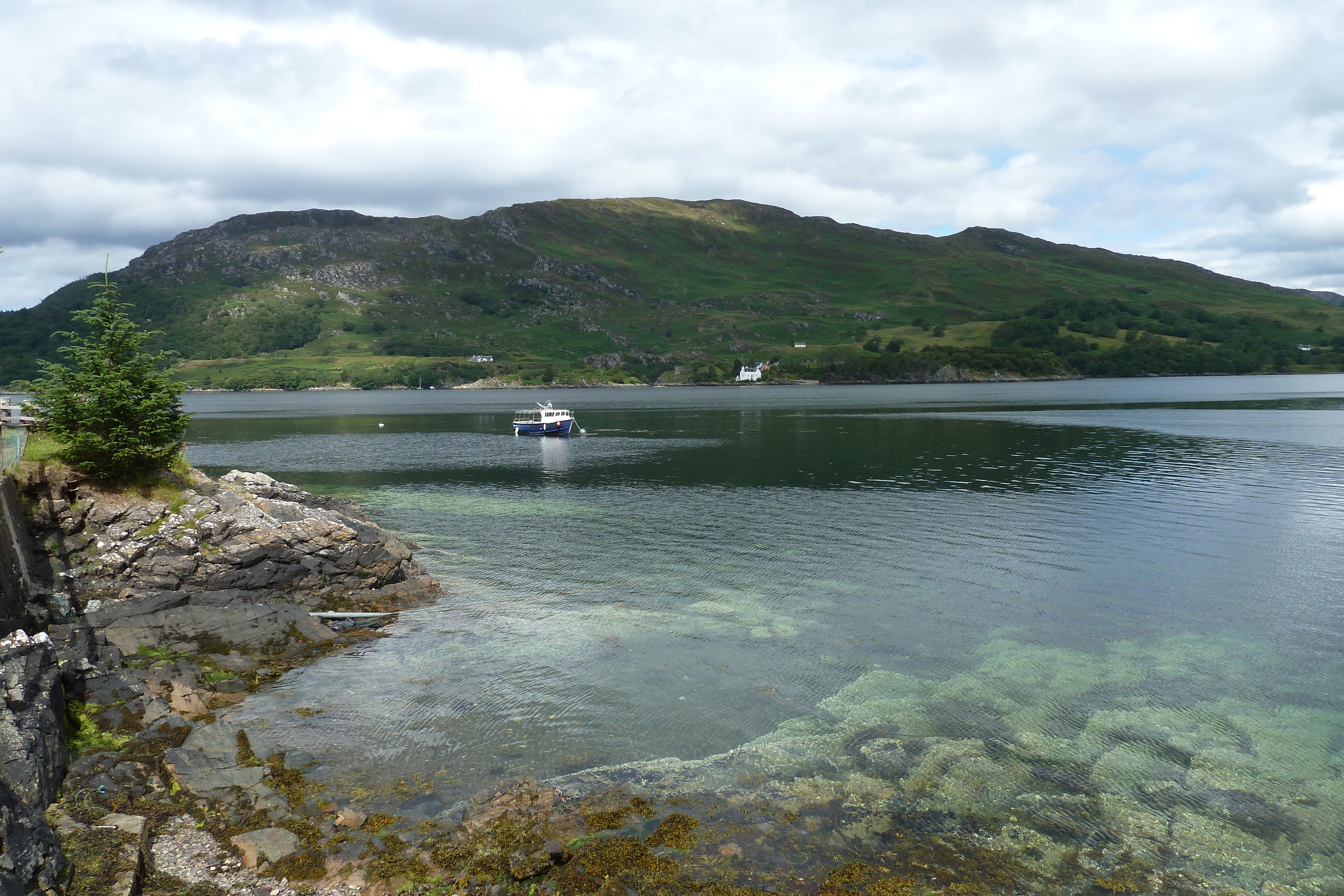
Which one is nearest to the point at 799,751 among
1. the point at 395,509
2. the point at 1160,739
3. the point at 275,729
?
the point at 1160,739

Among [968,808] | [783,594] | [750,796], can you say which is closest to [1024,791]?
[968,808]

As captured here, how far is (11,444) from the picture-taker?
27.2 m

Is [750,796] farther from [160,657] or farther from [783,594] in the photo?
[160,657]

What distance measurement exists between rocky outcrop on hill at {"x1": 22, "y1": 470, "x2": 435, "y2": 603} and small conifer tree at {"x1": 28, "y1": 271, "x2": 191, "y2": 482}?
1.15 metres

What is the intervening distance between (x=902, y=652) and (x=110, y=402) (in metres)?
30.7

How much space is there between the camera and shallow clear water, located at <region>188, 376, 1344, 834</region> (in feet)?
63.8

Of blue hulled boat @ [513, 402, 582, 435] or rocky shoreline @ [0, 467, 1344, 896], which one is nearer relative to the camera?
rocky shoreline @ [0, 467, 1344, 896]

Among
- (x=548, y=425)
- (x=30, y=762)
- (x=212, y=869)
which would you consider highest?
(x=548, y=425)

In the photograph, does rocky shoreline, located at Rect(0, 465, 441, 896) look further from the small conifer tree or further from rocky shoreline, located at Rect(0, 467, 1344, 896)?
the small conifer tree

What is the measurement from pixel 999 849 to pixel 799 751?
4.95 m

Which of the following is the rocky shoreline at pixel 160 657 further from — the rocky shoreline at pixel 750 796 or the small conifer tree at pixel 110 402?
the small conifer tree at pixel 110 402

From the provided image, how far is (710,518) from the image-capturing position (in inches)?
1881

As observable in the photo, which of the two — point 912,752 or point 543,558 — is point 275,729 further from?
point 543,558

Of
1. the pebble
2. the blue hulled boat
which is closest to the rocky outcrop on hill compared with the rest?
the pebble
